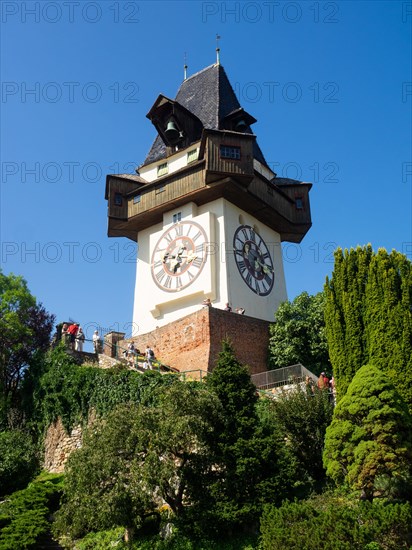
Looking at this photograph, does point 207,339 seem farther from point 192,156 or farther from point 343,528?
point 343,528

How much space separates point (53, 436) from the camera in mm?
25984

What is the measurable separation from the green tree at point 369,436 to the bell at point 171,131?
67.7 feet

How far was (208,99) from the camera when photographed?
3669 cm

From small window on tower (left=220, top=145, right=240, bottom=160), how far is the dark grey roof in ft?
10.1

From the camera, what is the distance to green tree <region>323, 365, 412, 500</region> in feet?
51.4

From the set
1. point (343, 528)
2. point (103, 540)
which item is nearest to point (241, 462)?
point (343, 528)

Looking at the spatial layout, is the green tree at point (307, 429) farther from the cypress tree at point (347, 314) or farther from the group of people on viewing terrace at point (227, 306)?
the group of people on viewing terrace at point (227, 306)

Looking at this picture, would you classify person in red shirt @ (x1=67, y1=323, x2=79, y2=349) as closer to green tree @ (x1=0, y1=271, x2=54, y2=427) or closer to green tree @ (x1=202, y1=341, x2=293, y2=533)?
green tree @ (x1=0, y1=271, x2=54, y2=427)

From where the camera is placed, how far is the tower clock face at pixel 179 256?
31625mm

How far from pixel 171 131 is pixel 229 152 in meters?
4.66

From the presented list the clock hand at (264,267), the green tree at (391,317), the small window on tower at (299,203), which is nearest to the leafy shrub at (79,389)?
the green tree at (391,317)

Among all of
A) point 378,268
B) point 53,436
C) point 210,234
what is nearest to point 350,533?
point 378,268

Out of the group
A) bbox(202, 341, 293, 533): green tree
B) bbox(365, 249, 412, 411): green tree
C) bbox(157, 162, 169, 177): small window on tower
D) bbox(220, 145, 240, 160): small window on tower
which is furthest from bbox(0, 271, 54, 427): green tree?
bbox(365, 249, 412, 411): green tree

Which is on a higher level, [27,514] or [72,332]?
[72,332]
